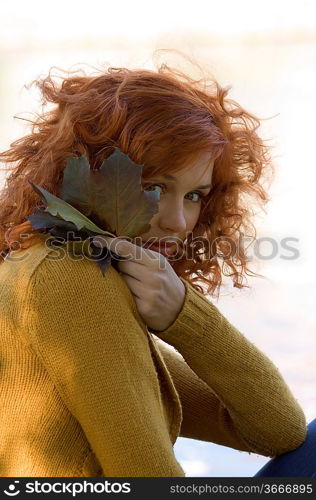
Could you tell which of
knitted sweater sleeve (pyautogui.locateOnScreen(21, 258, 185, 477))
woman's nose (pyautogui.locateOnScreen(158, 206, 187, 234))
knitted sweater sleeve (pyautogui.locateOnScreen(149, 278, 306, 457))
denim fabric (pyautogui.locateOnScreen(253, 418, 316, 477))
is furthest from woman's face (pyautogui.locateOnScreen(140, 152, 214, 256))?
denim fabric (pyautogui.locateOnScreen(253, 418, 316, 477))

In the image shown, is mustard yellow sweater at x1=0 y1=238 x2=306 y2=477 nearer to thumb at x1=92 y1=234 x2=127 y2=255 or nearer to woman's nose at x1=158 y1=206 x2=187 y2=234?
thumb at x1=92 y1=234 x2=127 y2=255

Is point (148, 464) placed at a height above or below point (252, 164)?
below

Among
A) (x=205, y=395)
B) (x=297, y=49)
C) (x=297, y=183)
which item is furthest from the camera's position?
(x=297, y=49)

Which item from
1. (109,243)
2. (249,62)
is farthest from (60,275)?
(249,62)

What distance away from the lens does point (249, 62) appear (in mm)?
5570

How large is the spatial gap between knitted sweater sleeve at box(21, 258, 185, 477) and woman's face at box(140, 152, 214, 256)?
292 millimetres

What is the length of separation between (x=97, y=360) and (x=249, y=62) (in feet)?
14.6

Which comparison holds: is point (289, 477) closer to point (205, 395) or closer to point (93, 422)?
point (205, 395)

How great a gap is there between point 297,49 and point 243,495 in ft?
16.1

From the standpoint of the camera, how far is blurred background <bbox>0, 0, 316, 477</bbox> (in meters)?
4.85

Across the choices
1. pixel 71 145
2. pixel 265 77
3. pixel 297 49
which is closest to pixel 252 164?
pixel 71 145

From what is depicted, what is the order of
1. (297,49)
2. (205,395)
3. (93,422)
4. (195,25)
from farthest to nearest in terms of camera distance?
1. (297,49)
2. (195,25)
3. (205,395)
4. (93,422)

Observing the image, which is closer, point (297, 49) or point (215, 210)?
point (215, 210)

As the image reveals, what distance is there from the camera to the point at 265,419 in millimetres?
1693
